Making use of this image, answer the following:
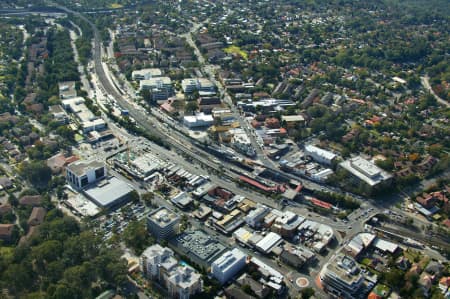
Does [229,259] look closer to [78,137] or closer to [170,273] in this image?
[170,273]

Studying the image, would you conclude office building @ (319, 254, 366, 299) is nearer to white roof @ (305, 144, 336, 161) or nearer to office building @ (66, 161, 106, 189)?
white roof @ (305, 144, 336, 161)

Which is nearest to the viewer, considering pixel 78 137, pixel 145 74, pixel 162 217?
pixel 162 217

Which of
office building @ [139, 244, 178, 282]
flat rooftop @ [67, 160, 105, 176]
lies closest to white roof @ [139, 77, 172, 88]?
flat rooftop @ [67, 160, 105, 176]

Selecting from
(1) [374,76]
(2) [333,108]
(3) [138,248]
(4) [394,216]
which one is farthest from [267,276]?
(1) [374,76]

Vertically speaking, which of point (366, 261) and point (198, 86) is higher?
point (198, 86)

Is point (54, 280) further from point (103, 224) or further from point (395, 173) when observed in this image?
point (395, 173)

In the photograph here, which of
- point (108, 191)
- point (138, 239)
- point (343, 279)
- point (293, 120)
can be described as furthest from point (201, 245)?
point (293, 120)

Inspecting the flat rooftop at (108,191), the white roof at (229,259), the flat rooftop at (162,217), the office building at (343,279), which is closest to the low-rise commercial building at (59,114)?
A: the flat rooftop at (108,191)
